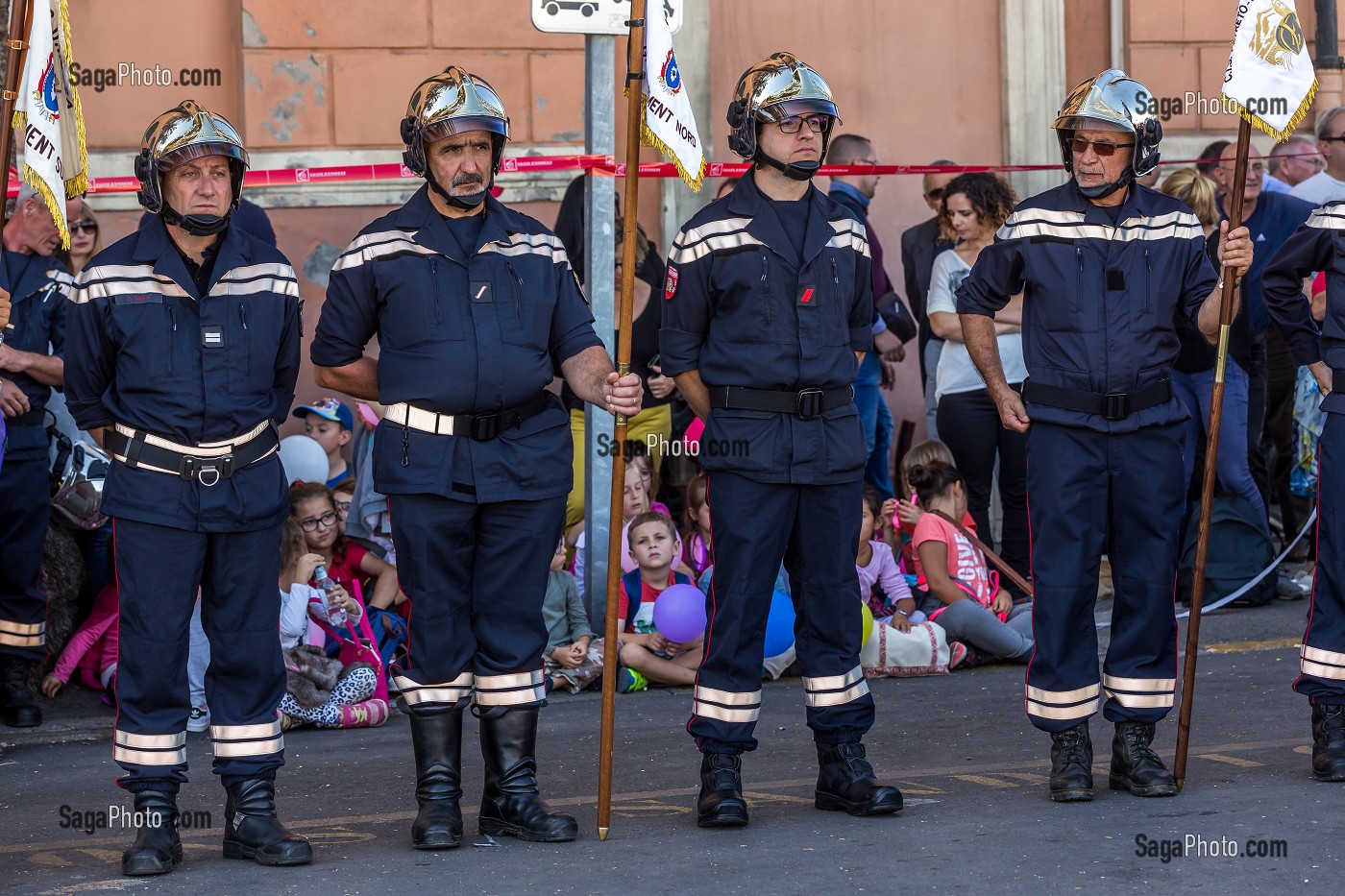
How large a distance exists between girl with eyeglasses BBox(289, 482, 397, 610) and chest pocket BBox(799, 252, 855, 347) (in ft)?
8.79

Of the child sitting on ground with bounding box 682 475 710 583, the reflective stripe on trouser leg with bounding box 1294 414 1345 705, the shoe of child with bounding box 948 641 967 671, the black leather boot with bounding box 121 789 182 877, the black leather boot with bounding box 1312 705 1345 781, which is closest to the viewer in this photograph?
the black leather boot with bounding box 121 789 182 877

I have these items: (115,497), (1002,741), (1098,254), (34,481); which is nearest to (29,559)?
(34,481)

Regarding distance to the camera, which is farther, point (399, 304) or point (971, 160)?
point (971, 160)

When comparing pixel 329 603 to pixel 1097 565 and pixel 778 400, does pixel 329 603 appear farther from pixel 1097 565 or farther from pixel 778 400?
pixel 1097 565

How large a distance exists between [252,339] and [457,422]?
2.06 ft

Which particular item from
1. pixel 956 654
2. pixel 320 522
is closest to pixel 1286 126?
pixel 956 654

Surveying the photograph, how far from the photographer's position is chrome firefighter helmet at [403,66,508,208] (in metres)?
6.05

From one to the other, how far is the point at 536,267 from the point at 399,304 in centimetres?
42

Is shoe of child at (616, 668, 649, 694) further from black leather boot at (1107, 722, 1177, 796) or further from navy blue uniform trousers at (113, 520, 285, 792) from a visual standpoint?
navy blue uniform trousers at (113, 520, 285, 792)

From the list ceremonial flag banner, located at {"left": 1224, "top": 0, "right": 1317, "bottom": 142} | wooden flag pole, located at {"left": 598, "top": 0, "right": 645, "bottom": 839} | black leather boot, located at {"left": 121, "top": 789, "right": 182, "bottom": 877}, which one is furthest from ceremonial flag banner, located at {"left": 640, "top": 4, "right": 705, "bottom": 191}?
black leather boot, located at {"left": 121, "top": 789, "right": 182, "bottom": 877}

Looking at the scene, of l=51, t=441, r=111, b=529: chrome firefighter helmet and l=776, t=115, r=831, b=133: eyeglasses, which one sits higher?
l=776, t=115, r=831, b=133: eyeglasses

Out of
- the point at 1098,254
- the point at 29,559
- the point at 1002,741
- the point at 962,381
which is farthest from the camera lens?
the point at 962,381

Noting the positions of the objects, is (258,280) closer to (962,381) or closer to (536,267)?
(536,267)

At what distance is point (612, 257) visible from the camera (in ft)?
30.5
